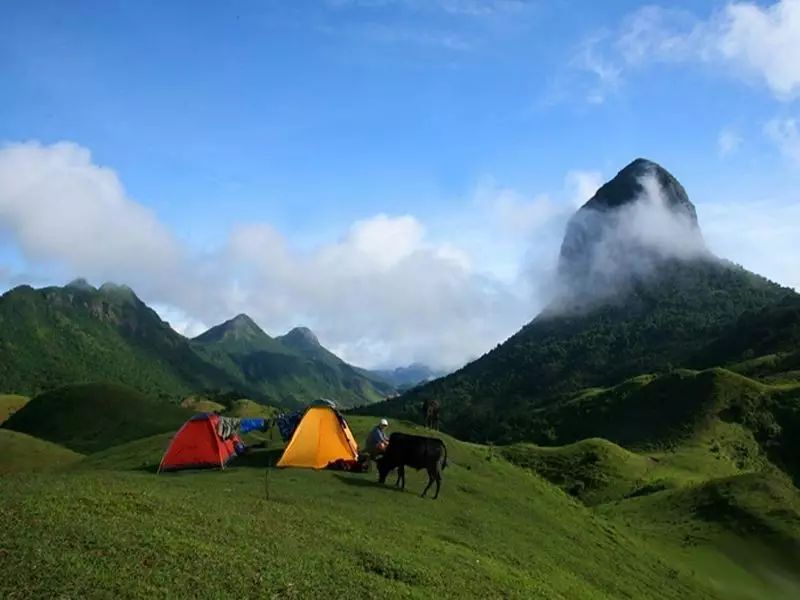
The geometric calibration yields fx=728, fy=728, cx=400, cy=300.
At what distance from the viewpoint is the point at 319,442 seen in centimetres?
3198

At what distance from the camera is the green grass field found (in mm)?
14109

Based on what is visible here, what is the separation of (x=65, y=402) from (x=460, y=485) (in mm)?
85057

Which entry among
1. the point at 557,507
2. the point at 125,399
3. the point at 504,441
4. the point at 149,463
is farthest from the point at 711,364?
the point at 149,463

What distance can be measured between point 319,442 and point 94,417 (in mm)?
73379

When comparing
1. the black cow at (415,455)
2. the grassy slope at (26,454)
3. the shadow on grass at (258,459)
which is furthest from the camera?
the grassy slope at (26,454)

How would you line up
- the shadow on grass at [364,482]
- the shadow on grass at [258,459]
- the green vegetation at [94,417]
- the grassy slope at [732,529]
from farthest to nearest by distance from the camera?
the green vegetation at [94,417]
the grassy slope at [732,529]
the shadow on grass at [258,459]
the shadow on grass at [364,482]

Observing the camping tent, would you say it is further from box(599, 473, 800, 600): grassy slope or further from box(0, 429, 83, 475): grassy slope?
box(0, 429, 83, 475): grassy slope

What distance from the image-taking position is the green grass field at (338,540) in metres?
14.1

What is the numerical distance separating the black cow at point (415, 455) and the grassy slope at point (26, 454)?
40258mm

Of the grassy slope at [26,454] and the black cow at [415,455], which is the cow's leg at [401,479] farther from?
the grassy slope at [26,454]

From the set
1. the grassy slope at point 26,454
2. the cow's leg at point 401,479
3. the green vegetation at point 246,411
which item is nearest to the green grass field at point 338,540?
the cow's leg at point 401,479

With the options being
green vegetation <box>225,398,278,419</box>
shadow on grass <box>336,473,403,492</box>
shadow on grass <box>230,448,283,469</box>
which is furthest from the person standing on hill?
green vegetation <box>225,398,278,419</box>

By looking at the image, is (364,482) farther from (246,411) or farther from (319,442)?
(246,411)

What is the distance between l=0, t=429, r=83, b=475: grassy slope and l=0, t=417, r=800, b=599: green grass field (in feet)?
74.4
